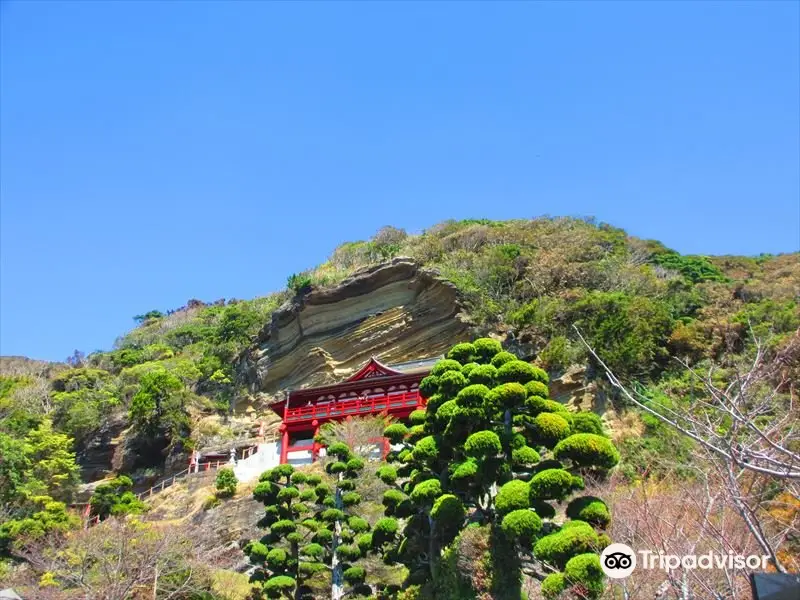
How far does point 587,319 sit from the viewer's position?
24688mm

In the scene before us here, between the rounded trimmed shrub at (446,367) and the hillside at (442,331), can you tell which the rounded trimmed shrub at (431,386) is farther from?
the hillside at (442,331)

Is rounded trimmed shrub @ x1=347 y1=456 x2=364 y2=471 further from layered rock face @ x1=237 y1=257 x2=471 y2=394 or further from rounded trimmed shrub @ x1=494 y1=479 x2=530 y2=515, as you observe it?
layered rock face @ x1=237 y1=257 x2=471 y2=394

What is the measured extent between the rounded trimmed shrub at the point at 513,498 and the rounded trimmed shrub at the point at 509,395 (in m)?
1.55

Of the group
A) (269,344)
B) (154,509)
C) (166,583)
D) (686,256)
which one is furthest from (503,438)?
(686,256)

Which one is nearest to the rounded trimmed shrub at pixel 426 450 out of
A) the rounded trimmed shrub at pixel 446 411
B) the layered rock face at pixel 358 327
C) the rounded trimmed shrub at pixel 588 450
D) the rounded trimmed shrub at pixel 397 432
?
the rounded trimmed shrub at pixel 446 411

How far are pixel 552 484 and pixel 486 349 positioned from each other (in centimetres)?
399

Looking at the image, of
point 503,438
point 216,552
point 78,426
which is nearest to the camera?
point 503,438

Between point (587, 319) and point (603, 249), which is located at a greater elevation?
point (603, 249)

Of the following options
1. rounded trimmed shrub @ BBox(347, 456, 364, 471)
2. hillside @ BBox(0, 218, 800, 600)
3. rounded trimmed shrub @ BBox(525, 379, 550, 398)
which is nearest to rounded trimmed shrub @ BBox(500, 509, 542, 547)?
rounded trimmed shrub @ BBox(525, 379, 550, 398)

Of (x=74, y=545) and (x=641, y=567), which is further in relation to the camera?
(x=74, y=545)

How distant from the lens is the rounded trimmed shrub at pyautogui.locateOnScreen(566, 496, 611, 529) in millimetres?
10758

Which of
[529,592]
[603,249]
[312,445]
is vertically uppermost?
[603,249]

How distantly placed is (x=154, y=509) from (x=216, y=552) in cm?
817

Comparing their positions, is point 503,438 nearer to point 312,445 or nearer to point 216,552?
point 216,552
